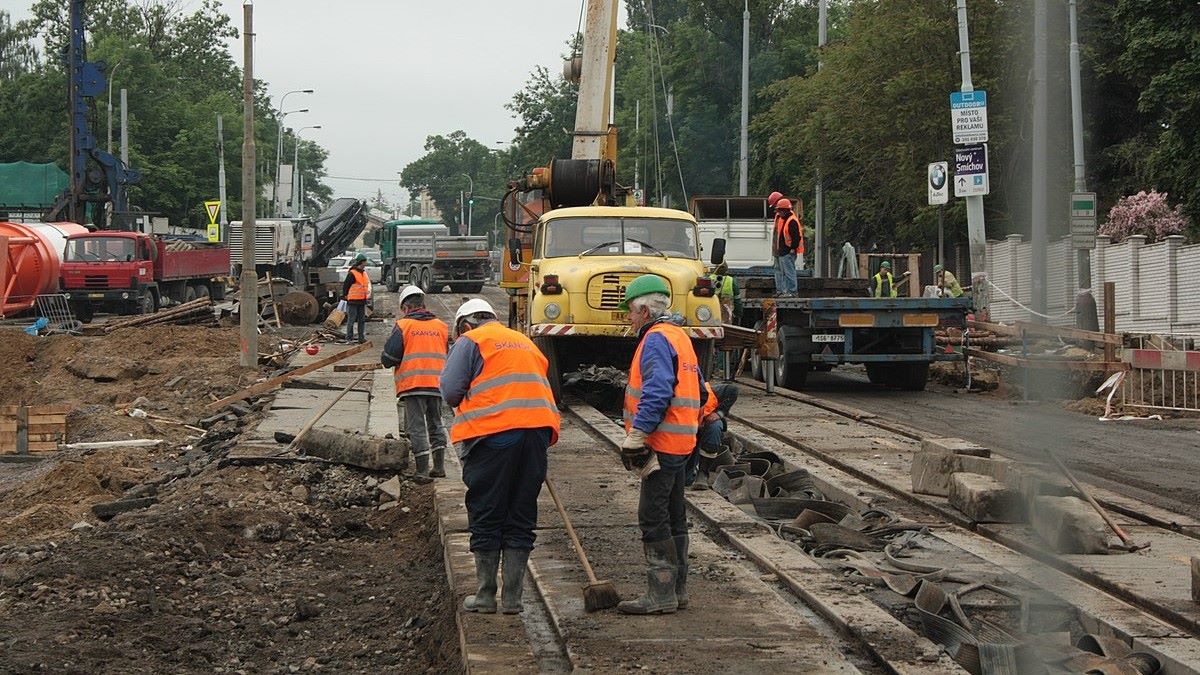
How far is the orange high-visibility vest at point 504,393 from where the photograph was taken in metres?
7.59

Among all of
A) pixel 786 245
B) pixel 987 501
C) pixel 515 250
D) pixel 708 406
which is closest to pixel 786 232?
pixel 786 245

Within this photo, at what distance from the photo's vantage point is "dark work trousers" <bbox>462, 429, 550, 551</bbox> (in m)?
7.56

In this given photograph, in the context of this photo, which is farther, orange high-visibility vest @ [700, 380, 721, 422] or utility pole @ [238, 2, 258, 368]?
utility pole @ [238, 2, 258, 368]

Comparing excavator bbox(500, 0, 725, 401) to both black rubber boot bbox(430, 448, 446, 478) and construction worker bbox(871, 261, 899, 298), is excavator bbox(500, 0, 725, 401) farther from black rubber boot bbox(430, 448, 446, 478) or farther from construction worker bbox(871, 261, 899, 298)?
construction worker bbox(871, 261, 899, 298)

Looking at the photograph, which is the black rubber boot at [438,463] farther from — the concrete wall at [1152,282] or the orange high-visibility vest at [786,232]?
the concrete wall at [1152,282]

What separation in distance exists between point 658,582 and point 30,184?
2518 inches

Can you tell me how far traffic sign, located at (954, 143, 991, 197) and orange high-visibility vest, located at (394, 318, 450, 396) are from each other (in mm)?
11625

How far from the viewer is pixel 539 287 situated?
16.8 metres

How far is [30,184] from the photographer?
6544cm

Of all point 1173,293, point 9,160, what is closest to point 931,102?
point 1173,293

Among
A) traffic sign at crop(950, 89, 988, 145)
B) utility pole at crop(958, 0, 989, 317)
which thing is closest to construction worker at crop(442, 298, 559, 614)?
utility pole at crop(958, 0, 989, 317)

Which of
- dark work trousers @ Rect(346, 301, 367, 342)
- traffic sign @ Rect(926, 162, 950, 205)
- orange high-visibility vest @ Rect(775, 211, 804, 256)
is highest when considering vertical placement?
traffic sign @ Rect(926, 162, 950, 205)

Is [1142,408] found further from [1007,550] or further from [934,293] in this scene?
[1007,550]

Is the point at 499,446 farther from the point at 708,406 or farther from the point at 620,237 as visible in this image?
the point at 620,237
